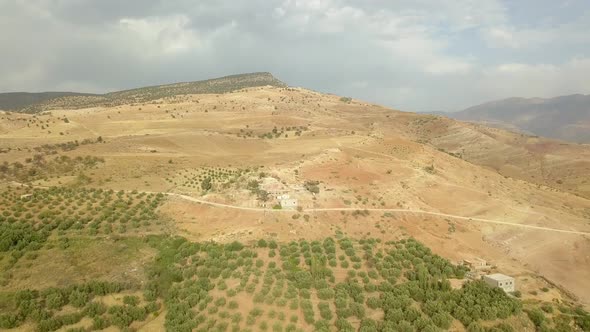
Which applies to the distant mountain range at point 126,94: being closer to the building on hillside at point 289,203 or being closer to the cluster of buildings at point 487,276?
the building on hillside at point 289,203

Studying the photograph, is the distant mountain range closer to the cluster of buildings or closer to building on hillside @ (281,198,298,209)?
building on hillside @ (281,198,298,209)

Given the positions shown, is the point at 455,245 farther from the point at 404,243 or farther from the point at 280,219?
the point at 280,219

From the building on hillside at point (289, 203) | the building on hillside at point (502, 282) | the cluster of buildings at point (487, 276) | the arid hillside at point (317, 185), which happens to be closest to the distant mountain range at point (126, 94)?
the arid hillside at point (317, 185)

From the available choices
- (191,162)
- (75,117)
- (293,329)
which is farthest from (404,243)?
(75,117)

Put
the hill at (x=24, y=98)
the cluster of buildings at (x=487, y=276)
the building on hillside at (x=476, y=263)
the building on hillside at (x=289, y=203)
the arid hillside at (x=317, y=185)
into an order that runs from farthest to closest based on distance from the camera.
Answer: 1. the hill at (x=24, y=98)
2. the building on hillside at (x=289, y=203)
3. the arid hillside at (x=317, y=185)
4. the building on hillside at (x=476, y=263)
5. the cluster of buildings at (x=487, y=276)

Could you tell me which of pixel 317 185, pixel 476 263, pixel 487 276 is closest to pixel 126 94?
pixel 317 185

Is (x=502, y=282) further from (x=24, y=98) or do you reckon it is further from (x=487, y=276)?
(x=24, y=98)

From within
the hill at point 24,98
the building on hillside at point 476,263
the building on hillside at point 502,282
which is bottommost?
the building on hillside at point 476,263
